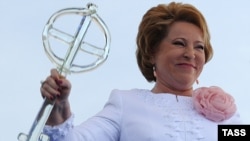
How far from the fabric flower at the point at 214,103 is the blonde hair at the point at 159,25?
162 millimetres

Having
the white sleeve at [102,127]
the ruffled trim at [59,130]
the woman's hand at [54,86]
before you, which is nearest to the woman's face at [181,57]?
the white sleeve at [102,127]

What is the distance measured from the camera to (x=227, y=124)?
2.51 metres

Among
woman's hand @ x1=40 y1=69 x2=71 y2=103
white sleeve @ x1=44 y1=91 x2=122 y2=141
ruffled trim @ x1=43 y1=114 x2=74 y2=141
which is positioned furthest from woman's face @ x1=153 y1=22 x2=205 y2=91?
woman's hand @ x1=40 y1=69 x2=71 y2=103

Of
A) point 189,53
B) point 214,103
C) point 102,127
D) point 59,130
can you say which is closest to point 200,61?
point 189,53

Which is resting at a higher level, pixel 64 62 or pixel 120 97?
pixel 64 62

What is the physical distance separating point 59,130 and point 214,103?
2.09 feet

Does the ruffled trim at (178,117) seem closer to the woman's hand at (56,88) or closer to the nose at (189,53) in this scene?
the nose at (189,53)

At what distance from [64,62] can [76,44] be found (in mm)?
64

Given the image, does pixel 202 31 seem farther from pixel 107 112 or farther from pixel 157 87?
pixel 107 112

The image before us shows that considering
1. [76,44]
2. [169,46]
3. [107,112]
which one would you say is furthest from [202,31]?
[76,44]

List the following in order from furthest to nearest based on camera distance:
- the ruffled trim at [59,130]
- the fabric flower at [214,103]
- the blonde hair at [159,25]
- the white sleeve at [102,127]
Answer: the blonde hair at [159,25] < the fabric flower at [214,103] < the white sleeve at [102,127] < the ruffled trim at [59,130]

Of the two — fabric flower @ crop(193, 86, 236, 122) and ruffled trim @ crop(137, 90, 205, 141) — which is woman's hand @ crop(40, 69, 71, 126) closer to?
ruffled trim @ crop(137, 90, 205, 141)

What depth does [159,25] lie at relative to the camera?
2.71 metres

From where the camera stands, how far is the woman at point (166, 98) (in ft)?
7.95
